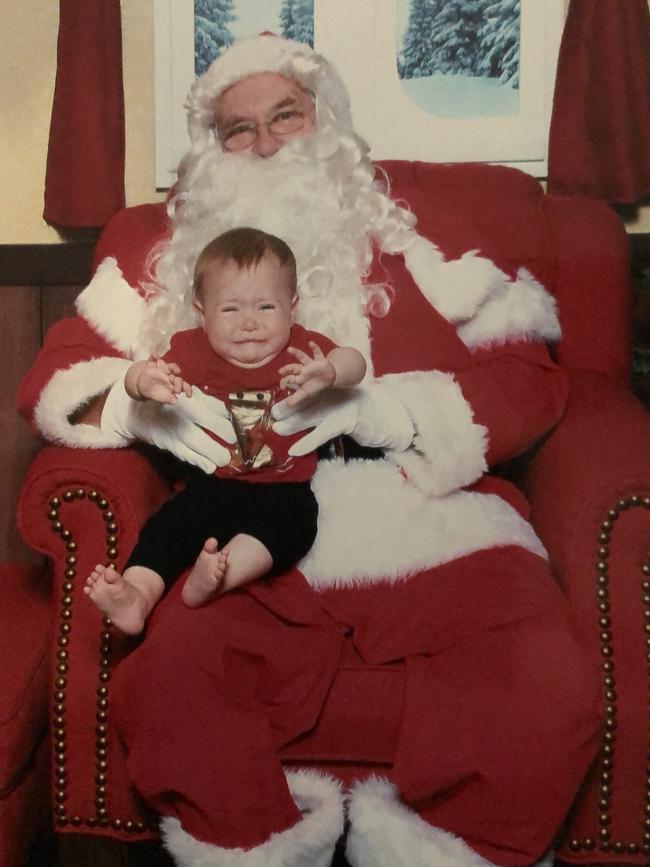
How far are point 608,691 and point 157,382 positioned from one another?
730 millimetres

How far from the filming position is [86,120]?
6.39 feet

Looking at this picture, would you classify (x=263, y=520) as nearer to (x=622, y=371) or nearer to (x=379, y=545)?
(x=379, y=545)

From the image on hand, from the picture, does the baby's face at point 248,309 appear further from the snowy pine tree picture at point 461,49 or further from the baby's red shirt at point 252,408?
the snowy pine tree picture at point 461,49

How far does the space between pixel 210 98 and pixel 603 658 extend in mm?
1170

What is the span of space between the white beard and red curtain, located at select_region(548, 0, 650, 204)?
0.42m

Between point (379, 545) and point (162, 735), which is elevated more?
point (379, 545)

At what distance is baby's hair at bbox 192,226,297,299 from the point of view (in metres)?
1.37

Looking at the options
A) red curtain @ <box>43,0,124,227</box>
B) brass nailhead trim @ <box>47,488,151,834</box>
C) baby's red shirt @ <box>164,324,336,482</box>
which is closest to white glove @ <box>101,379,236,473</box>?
baby's red shirt @ <box>164,324,336,482</box>

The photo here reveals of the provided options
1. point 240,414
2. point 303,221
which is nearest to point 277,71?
point 303,221

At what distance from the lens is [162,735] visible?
124 centimetres

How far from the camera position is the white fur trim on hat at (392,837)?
3.99 ft

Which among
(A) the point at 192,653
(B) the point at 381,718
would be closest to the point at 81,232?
(A) the point at 192,653

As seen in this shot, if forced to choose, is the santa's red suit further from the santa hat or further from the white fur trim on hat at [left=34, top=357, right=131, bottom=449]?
the santa hat

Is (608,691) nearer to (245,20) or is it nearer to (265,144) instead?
(265,144)
